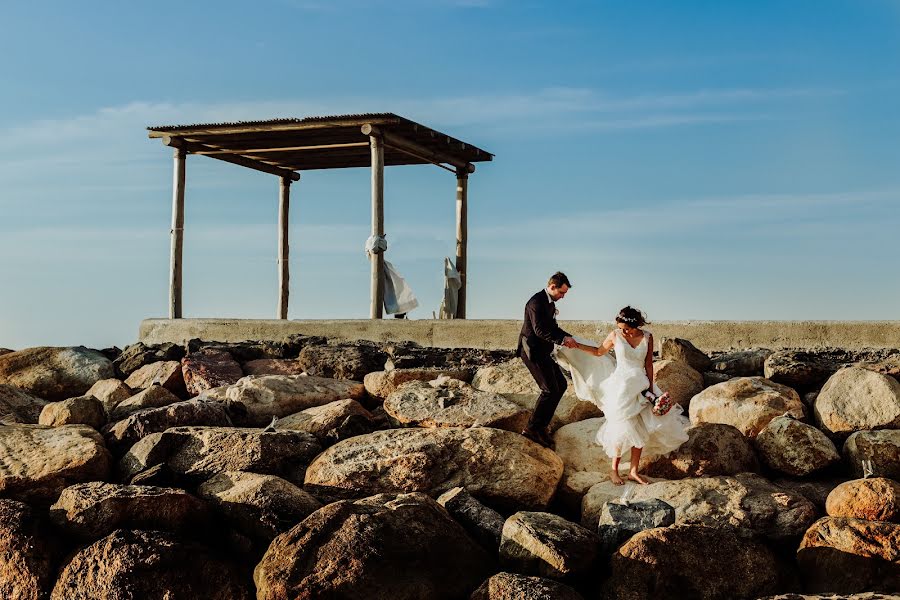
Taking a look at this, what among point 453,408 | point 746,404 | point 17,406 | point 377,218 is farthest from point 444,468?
point 377,218

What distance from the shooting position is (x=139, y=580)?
6.32 m

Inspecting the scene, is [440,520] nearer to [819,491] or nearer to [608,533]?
[608,533]

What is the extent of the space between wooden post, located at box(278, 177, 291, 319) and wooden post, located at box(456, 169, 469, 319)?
9.31ft

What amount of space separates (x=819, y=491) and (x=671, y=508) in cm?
143

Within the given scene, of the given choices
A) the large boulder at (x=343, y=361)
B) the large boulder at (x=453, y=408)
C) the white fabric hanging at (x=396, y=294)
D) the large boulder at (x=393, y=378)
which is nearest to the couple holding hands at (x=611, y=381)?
the large boulder at (x=453, y=408)

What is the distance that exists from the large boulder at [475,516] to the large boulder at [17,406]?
5.13 metres

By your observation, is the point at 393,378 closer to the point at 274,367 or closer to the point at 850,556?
the point at 274,367

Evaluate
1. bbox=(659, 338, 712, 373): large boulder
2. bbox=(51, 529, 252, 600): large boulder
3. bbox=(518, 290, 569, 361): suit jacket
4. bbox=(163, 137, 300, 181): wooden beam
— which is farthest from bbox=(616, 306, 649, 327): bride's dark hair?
bbox=(163, 137, 300, 181): wooden beam

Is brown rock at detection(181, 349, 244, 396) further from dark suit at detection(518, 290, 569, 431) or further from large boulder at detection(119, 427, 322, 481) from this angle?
dark suit at detection(518, 290, 569, 431)

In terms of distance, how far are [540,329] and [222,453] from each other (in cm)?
266

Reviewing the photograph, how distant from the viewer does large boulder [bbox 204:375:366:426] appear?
9273mm

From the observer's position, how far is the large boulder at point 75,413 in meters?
9.19

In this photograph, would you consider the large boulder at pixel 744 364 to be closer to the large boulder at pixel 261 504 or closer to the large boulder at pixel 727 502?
the large boulder at pixel 727 502

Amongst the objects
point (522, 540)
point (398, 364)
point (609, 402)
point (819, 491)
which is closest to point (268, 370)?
point (398, 364)
